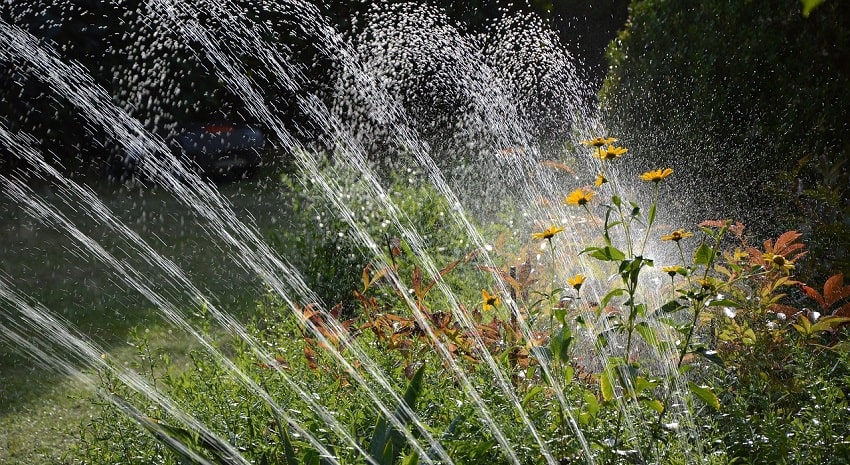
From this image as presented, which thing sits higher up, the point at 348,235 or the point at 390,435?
the point at 348,235

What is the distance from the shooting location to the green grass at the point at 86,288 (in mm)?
3602

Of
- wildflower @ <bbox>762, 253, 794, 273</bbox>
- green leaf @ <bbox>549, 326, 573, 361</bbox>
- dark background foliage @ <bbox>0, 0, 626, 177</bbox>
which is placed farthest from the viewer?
dark background foliage @ <bbox>0, 0, 626, 177</bbox>

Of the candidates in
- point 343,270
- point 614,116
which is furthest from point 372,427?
point 614,116

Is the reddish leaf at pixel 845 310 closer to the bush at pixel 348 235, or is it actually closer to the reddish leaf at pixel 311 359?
the reddish leaf at pixel 311 359

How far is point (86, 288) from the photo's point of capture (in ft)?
18.4

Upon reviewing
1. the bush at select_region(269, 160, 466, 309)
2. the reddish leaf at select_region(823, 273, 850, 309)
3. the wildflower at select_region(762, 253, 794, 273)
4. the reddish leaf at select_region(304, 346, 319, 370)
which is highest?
the bush at select_region(269, 160, 466, 309)

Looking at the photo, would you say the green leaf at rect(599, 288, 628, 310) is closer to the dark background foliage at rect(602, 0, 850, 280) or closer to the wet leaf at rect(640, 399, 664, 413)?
the wet leaf at rect(640, 399, 664, 413)

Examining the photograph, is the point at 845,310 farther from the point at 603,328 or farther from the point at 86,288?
the point at 86,288

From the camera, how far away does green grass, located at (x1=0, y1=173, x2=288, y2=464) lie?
3.60m

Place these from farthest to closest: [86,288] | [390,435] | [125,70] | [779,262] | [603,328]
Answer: [125,70] < [86,288] < [603,328] < [779,262] < [390,435]

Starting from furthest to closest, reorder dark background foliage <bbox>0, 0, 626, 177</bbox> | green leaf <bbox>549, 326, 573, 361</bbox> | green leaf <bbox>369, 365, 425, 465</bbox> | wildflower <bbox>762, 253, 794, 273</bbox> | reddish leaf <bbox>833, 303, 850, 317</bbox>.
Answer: dark background foliage <bbox>0, 0, 626, 177</bbox> → reddish leaf <bbox>833, 303, 850, 317</bbox> → wildflower <bbox>762, 253, 794, 273</bbox> → green leaf <bbox>549, 326, 573, 361</bbox> → green leaf <bbox>369, 365, 425, 465</bbox>

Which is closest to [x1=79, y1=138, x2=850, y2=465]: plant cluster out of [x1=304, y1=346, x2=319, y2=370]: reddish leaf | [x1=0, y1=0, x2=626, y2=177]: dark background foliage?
[x1=304, y1=346, x2=319, y2=370]: reddish leaf

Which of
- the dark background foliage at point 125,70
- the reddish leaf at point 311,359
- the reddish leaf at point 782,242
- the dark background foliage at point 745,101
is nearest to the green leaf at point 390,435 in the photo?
the reddish leaf at point 311,359

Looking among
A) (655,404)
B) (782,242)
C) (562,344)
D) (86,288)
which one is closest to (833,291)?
(782,242)
